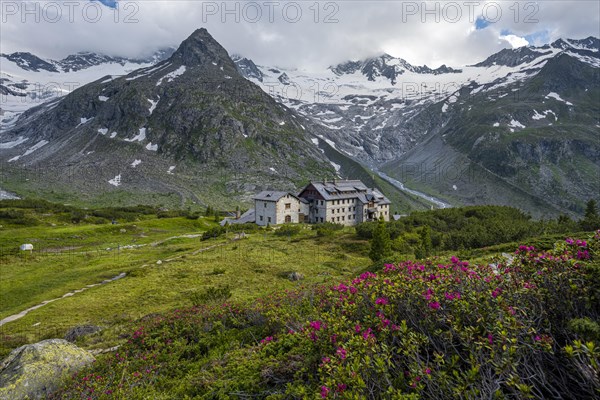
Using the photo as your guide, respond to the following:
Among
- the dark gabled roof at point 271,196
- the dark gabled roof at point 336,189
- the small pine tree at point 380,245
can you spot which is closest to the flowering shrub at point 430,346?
the small pine tree at point 380,245

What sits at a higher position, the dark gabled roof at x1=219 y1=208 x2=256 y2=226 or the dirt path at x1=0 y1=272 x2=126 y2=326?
the dark gabled roof at x1=219 y1=208 x2=256 y2=226

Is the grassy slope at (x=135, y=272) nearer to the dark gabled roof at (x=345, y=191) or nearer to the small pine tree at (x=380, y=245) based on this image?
the small pine tree at (x=380, y=245)

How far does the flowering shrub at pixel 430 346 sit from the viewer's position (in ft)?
16.9

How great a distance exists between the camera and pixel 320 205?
8669 cm

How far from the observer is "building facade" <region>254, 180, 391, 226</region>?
84.7m

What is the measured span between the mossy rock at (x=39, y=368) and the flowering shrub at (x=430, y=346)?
1.50 meters

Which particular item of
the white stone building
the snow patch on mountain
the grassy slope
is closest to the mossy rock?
the grassy slope

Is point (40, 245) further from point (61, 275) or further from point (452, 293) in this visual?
point (452, 293)

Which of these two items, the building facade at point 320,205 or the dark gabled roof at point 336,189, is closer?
the building facade at point 320,205

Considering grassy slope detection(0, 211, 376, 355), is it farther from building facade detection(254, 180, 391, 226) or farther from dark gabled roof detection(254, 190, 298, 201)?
building facade detection(254, 180, 391, 226)

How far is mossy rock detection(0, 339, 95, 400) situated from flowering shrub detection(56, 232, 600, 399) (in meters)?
1.50

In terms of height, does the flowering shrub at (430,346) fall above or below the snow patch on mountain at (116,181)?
below

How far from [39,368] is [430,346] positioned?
46.3ft

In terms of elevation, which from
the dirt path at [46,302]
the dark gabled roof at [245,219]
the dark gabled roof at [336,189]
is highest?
the dark gabled roof at [336,189]
